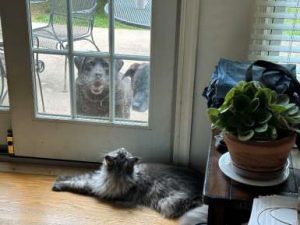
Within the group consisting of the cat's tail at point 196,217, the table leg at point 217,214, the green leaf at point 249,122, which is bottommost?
the cat's tail at point 196,217

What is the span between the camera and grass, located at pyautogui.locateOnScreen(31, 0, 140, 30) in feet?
6.33

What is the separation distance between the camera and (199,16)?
185 cm

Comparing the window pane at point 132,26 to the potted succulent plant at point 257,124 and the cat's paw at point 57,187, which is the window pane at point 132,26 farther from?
the potted succulent plant at point 257,124

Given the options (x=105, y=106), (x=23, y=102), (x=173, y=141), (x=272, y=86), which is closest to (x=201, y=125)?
(x=173, y=141)

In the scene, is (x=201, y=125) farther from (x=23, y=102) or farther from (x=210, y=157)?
(x=23, y=102)

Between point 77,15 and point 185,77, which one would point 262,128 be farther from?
point 77,15

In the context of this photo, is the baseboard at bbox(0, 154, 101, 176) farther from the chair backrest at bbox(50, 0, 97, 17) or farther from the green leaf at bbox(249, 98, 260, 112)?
the green leaf at bbox(249, 98, 260, 112)

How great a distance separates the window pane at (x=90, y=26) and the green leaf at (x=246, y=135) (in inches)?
40.1

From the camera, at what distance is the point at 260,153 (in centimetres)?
116

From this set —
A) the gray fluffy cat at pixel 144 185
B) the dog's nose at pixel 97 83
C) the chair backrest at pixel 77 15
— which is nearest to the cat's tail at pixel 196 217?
the gray fluffy cat at pixel 144 185

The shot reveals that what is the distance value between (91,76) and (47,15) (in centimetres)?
34

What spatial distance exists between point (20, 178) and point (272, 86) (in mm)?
1319

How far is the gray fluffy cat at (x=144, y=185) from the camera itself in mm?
1853

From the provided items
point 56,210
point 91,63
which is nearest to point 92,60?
point 91,63
